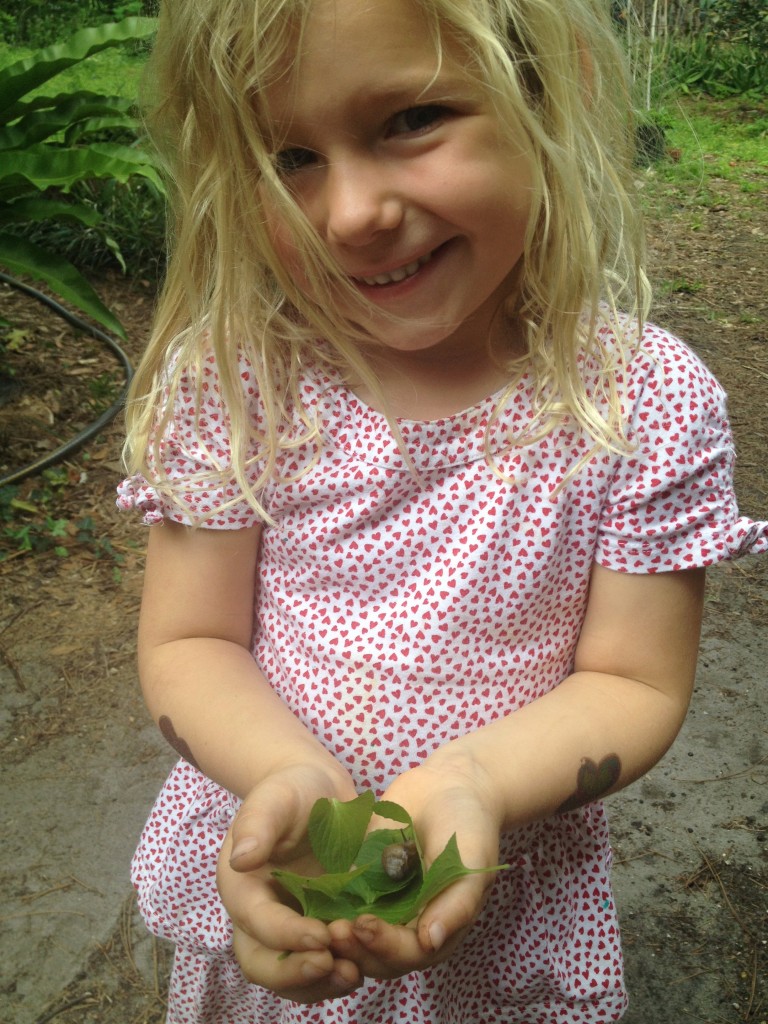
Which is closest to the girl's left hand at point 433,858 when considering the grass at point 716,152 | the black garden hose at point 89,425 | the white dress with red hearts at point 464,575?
the white dress with red hearts at point 464,575

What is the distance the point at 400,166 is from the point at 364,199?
0.16 feet

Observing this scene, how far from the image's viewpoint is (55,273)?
10.4 feet

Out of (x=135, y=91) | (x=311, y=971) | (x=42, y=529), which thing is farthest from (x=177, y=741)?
(x=135, y=91)

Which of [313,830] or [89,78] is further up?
[313,830]

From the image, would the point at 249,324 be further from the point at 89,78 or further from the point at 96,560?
the point at 89,78

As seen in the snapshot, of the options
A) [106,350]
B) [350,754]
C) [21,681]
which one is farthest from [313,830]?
[106,350]

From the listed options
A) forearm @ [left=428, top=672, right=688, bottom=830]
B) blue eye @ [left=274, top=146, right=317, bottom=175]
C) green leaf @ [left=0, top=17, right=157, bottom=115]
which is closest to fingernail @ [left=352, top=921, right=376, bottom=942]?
forearm @ [left=428, top=672, right=688, bottom=830]

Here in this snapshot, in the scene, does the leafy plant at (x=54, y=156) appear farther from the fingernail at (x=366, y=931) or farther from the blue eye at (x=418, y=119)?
the fingernail at (x=366, y=931)

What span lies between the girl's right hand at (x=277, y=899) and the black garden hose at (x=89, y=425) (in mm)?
2378

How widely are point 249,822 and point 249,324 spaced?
0.60 meters

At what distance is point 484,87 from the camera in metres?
1.06

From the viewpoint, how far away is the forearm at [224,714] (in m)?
1.19

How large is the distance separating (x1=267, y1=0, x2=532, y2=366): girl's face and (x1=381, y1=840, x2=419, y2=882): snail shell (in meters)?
0.54

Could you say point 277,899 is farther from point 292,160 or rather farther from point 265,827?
point 292,160
